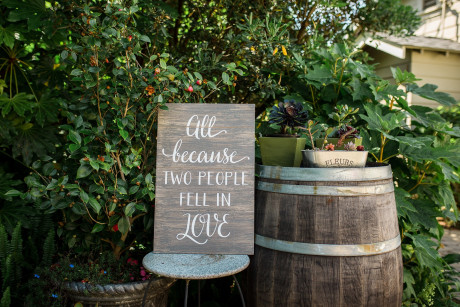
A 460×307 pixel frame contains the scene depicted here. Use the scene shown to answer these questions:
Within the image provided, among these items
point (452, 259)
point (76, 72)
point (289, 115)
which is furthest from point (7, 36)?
point (452, 259)

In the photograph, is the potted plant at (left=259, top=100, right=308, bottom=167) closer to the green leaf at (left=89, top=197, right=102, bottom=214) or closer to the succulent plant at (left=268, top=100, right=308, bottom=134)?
the succulent plant at (left=268, top=100, right=308, bottom=134)

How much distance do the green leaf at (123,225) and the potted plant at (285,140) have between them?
67 centimetres

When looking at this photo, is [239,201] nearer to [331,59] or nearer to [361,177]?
[361,177]

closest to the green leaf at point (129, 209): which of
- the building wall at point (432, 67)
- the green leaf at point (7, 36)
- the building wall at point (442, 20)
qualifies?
the green leaf at point (7, 36)

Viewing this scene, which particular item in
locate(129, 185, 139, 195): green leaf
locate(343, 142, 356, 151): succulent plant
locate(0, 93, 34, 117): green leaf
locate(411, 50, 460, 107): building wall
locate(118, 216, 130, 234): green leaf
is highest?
locate(411, 50, 460, 107): building wall

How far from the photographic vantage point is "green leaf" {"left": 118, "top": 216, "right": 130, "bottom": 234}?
159cm

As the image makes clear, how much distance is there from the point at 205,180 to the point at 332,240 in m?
0.58

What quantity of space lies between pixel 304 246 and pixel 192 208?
0.49 m

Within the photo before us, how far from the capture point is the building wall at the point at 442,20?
6.14 m

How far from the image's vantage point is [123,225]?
5.25 feet

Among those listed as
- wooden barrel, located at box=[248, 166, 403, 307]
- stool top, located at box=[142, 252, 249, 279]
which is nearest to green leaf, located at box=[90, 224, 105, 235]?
stool top, located at box=[142, 252, 249, 279]

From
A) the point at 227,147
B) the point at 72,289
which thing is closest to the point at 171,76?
the point at 227,147

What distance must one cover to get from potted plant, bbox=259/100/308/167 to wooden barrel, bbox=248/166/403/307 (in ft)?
0.51

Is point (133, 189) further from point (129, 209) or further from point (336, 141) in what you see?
point (336, 141)
